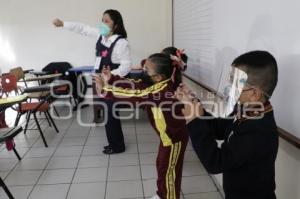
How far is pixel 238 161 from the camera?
2.99 feet

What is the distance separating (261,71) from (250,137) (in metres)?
0.23

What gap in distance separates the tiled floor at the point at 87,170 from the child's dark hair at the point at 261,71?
141cm

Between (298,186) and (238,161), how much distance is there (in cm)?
47

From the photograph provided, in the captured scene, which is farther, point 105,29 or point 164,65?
point 105,29

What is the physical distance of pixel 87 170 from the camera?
255 cm

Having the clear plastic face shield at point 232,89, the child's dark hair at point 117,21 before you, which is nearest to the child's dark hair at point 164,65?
the clear plastic face shield at point 232,89

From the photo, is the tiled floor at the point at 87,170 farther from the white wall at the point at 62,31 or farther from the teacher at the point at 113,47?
the white wall at the point at 62,31

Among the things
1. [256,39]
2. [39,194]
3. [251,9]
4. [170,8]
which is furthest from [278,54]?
[170,8]

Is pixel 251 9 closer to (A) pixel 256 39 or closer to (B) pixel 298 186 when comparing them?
(A) pixel 256 39

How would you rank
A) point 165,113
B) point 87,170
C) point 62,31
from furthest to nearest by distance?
point 62,31, point 87,170, point 165,113

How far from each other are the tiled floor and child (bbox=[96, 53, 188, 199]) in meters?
0.40

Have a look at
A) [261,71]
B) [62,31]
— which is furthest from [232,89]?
[62,31]

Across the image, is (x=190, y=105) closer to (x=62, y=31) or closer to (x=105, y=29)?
(x=105, y=29)

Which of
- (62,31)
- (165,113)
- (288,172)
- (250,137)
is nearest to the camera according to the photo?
(250,137)
